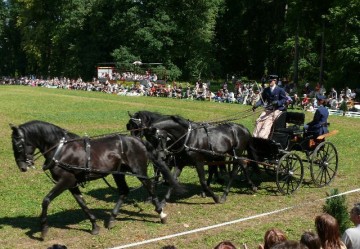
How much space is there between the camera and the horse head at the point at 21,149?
861 cm

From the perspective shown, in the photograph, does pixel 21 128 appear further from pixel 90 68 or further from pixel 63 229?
pixel 90 68

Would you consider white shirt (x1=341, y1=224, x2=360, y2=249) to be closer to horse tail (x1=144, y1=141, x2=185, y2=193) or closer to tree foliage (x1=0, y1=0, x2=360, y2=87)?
horse tail (x1=144, y1=141, x2=185, y2=193)

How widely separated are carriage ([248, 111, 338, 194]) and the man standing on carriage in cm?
16

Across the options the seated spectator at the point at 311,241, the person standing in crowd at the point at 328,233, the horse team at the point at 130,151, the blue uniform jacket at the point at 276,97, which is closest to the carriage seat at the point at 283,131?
the blue uniform jacket at the point at 276,97

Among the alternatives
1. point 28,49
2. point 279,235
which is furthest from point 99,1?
point 279,235

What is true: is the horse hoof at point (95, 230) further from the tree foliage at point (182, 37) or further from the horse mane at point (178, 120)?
the tree foliage at point (182, 37)

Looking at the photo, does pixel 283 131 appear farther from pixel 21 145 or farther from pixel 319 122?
pixel 21 145

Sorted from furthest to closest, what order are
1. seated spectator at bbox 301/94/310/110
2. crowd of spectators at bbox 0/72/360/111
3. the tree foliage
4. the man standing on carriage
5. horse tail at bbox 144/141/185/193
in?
the tree foliage, crowd of spectators at bbox 0/72/360/111, seated spectator at bbox 301/94/310/110, the man standing on carriage, horse tail at bbox 144/141/185/193

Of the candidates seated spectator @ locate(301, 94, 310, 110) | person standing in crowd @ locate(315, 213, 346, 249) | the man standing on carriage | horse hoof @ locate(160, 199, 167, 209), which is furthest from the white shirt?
seated spectator @ locate(301, 94, 310, 110)

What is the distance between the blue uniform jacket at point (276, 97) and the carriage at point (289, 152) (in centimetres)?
26

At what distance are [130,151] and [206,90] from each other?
33.8m

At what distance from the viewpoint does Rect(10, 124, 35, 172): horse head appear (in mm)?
8609

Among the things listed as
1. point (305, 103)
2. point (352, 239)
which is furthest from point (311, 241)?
point (305, 103)

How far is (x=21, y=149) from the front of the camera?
8.63 m
